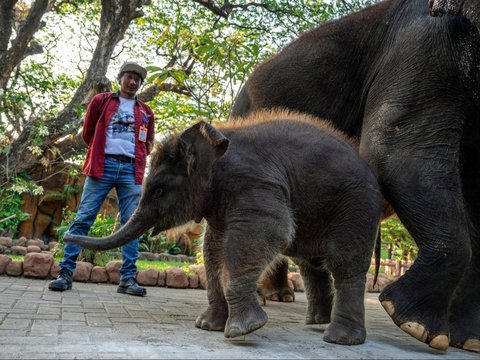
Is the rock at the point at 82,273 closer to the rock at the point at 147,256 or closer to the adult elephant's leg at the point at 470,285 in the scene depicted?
the adult elephant's leg at the point at 470,285

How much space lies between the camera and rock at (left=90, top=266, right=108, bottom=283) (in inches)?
239

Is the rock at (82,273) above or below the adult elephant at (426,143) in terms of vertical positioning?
below

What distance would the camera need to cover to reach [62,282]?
15.2 ft

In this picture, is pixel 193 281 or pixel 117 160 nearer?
pixel 117 160

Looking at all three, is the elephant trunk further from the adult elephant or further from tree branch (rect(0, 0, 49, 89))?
tree branch (rect(0, 0, 49, 89))

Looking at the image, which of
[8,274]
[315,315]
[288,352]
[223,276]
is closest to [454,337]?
[315,315]

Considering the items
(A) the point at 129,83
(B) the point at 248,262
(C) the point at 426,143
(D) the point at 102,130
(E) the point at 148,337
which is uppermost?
(A) the point at 129,83

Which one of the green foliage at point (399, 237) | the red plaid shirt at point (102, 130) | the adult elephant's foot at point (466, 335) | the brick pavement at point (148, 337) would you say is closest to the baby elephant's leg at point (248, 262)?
the brick pavement at point (148, 337)

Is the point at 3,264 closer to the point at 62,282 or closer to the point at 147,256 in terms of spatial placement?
the point at 62,282

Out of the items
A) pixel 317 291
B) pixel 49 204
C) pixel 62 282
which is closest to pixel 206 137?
pixel 317 291

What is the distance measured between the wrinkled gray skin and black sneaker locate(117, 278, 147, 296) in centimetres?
191

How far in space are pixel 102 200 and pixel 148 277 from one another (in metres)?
1.69

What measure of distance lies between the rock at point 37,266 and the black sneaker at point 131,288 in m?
1.41

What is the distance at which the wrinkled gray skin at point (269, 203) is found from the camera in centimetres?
266
